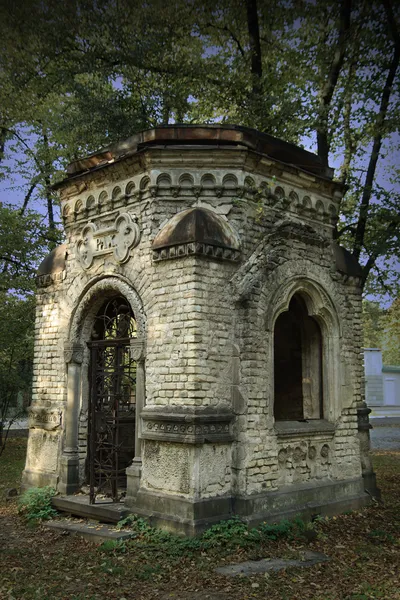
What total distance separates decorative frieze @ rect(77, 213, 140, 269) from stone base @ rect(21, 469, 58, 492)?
3.48m

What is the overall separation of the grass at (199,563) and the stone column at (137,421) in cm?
46

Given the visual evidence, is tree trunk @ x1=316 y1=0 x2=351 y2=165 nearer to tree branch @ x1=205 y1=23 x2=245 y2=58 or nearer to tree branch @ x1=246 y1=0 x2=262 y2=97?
tree branch @ x1=246 y1=0 x2=262 y2=97

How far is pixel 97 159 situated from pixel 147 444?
4.68m

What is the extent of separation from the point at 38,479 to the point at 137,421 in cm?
260

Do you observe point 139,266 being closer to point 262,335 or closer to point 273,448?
point 262,335

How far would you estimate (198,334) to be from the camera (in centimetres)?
760

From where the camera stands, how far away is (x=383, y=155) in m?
14.1

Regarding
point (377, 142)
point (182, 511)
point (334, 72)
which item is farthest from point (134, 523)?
point (334, 72)

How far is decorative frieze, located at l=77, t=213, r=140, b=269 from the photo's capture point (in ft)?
28.3

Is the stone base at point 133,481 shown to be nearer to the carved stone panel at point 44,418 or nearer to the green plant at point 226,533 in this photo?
the green plant at point 226,533

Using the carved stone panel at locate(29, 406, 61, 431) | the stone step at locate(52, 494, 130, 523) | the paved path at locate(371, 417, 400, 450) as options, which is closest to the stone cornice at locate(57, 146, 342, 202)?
the carved stone panel at locate(29, 406, 61, 431)

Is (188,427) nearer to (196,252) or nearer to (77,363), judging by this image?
(196,252)

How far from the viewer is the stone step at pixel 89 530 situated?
736 cm

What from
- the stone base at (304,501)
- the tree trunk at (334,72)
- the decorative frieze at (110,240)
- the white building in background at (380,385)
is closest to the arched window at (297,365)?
the stone base at (304,501)
